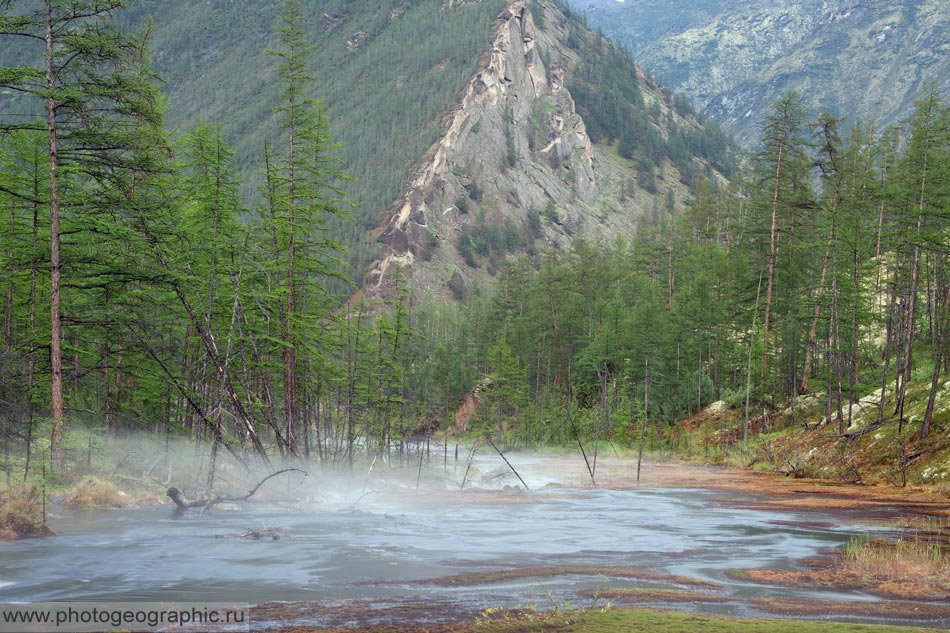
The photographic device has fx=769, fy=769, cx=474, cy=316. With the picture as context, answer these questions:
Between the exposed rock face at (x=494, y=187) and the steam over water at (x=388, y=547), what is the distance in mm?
115985

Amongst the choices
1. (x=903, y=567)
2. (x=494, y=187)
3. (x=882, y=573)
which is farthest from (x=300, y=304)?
(x=494, y=187)

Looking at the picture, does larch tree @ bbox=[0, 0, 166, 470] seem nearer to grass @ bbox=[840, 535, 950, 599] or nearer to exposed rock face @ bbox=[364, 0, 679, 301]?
grass @ bbox=[840, 535, 950, 599]

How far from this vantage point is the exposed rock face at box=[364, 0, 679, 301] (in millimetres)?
152750

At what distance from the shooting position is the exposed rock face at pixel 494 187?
153 meters

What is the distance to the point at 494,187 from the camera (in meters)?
174

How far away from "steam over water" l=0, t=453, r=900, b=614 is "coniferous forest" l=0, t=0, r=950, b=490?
10.0ft

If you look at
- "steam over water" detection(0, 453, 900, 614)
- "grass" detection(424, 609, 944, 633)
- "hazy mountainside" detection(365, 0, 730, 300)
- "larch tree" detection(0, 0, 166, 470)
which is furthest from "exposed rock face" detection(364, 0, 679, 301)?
"grass" detection(424, 609, 944, 633)

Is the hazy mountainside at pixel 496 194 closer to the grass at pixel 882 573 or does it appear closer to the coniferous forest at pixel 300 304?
the coniferous forest at pixel 300 304

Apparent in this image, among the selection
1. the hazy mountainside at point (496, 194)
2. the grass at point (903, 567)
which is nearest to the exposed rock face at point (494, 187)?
the hazy mountainside at point (496, 194)

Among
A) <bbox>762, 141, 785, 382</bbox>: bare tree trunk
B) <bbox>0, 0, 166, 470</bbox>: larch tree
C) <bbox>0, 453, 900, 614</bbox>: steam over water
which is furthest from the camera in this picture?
<bbox>762, 141, 785, 382</bbox>: bare tree trunk

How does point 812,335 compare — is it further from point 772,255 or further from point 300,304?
point 300,304

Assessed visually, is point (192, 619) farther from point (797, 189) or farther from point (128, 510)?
point (797, 189)

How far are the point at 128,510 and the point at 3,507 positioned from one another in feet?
18.0

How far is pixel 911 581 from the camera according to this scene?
38.6ft
